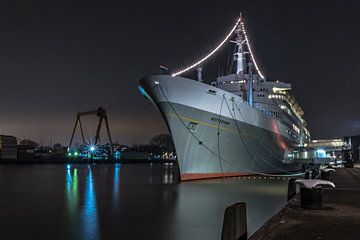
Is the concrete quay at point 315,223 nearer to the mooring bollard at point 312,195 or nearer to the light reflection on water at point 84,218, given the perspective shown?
the mooring bollard at point 312,195

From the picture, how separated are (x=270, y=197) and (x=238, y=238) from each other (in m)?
14.9

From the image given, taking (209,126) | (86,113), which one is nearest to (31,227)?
(209,126)

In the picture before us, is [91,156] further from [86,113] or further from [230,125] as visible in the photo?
[230,125]

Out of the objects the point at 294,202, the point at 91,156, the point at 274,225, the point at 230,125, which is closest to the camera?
the point at 274,225

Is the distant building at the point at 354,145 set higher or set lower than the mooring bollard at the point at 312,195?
higher

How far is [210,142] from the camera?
27094 millimetres

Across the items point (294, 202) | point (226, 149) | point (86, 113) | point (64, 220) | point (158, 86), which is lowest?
point (64, 220)

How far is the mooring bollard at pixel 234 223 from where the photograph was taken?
6.72 m

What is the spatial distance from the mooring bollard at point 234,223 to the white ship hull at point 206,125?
18.2 meters

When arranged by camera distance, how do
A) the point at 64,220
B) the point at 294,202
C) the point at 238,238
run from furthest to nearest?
the point at 64,220 → the point at 294,202 → the point at 238,238

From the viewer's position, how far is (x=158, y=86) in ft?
83.3

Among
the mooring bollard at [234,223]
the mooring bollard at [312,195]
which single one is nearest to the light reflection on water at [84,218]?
the mooring bollard at [234,223]

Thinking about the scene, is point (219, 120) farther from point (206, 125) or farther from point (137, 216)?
point (137, 216)

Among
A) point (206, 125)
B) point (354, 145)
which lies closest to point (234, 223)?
point (206, 125)
